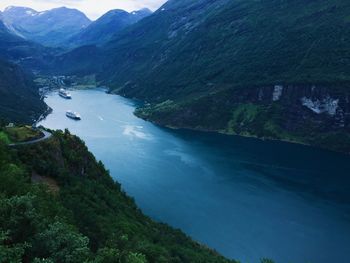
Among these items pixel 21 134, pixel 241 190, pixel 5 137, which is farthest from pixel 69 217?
pixel 241 190

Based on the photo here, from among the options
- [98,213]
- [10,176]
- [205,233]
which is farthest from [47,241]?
[205,233]

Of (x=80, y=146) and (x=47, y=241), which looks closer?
(x=47, y=241)

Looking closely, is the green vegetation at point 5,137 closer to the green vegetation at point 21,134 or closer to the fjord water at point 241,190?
the green vegetation at point 21,134

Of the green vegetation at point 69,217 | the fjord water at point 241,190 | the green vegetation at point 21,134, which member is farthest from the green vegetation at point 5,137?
the fjord water at point 241,190

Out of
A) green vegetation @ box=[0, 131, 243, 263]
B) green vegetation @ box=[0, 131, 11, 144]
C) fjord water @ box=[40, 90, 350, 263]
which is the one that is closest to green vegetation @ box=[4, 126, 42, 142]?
green vegetation @ box=[0, 131, 11, 144]

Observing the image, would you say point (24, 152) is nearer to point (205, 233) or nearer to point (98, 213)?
point (98, 213)

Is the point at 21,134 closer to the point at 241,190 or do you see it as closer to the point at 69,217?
the point at 69,217
